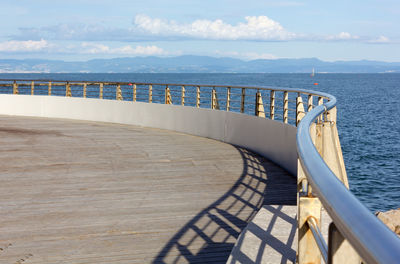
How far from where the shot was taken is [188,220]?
6062 mm

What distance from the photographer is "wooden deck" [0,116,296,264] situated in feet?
16.4

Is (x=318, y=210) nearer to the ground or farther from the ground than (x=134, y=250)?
farther from the ground

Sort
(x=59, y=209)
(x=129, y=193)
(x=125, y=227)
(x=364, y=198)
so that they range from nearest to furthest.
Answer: (x=125, y=227)
(x=59, y=209)
(x=129, y=193)
(x=364, y=198)

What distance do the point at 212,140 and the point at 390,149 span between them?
1027 inches

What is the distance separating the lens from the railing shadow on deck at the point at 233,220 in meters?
4.70

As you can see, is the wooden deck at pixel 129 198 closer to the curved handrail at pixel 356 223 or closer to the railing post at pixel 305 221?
the railing post at pixel 305 221

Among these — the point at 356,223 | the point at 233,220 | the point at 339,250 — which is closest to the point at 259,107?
the point at 233,220

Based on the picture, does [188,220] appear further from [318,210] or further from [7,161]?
[7,161]

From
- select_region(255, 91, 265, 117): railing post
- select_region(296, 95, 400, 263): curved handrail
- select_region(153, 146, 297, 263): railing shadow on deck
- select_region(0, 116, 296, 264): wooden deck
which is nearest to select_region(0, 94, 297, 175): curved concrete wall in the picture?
select_region(255, 91, 265, 117): railing post

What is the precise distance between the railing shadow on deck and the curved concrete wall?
82 cm

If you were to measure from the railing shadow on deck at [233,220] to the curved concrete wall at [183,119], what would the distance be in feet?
2.70

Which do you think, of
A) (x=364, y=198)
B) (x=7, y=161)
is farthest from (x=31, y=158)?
(x=364, y=198)

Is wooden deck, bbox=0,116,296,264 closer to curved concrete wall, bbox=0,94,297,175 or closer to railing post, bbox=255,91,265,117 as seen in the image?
curved concrete wall, bbox=0,94,297,175

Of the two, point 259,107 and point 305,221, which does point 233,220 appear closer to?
point 305,221
